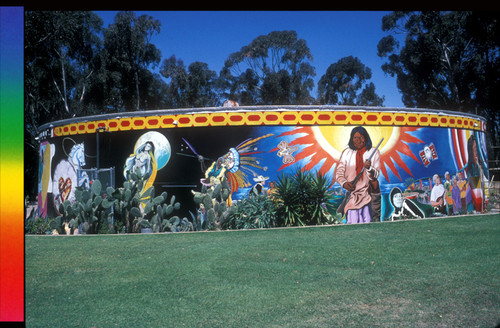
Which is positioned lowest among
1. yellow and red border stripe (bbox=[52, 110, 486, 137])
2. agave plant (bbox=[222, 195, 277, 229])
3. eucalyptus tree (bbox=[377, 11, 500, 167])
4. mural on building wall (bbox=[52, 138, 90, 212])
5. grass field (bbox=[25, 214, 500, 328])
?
grass field (bbox=[25, 214, 500, 328])

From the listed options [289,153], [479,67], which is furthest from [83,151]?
[479,67]

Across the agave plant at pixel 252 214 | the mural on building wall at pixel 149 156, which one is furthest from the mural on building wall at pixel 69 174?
the agave plant at pixel 252 214

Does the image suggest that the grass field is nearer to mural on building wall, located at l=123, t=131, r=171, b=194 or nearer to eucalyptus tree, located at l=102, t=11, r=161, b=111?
mural on building wall, located at l=123, t=131, r=171, b=194

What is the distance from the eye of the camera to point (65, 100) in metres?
37.2

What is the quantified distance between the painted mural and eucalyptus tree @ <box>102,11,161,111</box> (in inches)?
1100

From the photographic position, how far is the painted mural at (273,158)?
13.4m

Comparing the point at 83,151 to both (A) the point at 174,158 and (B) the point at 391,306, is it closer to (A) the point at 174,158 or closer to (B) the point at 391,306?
(A) the point at 174,158

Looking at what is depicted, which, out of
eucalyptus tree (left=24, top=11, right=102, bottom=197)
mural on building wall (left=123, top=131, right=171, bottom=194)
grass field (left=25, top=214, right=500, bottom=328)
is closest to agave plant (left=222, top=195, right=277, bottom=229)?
grass field (left=25, top=214, right=500, bottom=328)

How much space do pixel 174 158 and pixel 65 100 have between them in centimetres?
2784

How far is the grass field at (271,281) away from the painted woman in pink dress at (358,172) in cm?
287

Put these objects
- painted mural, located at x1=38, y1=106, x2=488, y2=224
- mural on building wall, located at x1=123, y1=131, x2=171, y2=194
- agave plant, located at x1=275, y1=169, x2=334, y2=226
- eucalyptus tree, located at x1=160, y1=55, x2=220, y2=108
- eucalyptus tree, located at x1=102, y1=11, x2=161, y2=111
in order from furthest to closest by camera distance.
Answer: eucalyptus tree, located at x1=160, y1=55, x2=220, y2=108 < eucalyptus tree, located at x1=102, y1=11, x2=161, y2=111 < mural on building wall, located at x1=123, y1=131, x2=171, y2=194 < painted mural, located at x1=38, y1=106, x2=488, y2=224 < agave plant, located at x1=275, y1=169, x2=334, y2=226

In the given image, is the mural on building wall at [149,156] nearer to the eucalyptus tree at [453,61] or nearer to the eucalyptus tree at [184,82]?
the eucalyptus tree at [453,61]

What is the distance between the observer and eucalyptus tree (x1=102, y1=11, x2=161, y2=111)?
4031cm

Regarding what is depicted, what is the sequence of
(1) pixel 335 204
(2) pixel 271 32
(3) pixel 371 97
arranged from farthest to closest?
(3) pixel 371 97 < (2) pixel 271 32 < (1) pixel 335 204
